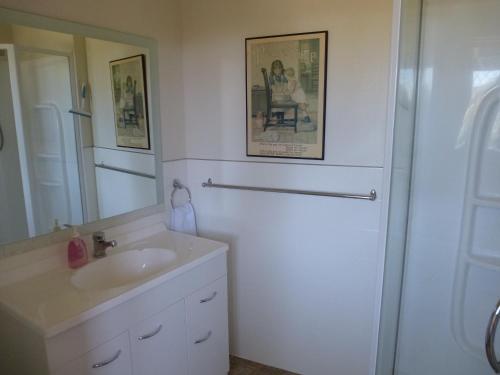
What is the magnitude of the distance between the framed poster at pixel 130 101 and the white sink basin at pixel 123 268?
0.57 meters

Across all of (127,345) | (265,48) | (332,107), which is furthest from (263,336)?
(265,48)

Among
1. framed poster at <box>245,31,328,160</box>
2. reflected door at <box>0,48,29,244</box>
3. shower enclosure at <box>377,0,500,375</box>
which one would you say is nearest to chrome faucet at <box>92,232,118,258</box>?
reflected door at <box>0,48,29,244</box>

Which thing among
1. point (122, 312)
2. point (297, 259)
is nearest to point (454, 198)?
point (297, 259)

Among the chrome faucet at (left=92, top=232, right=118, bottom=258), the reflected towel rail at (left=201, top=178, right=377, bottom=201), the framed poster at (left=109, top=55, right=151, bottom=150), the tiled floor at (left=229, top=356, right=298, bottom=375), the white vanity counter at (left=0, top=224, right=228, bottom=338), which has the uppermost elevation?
the framed poster at (left=109, top=55, right=151, bottom=150)

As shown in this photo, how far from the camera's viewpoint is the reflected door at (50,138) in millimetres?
1490

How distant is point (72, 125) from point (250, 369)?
1716 mm

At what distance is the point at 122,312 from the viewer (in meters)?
1.39

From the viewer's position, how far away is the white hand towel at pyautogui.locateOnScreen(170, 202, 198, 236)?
2211mm

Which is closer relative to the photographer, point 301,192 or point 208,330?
point 208,330

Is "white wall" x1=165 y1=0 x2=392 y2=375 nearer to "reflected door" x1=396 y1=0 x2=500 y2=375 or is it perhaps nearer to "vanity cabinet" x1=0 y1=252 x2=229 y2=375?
"reflected door" x1=396 y1=0 x2=500 y2=375

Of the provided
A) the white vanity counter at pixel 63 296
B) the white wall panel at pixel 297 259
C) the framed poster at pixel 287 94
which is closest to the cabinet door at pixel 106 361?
the white vanity counter at pixel 63 296

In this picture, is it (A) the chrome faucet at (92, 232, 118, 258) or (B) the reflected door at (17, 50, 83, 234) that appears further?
(A) the chrome faucet at (92, 232, 118, 258)

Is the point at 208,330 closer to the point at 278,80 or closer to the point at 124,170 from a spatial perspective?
the point at 124,170

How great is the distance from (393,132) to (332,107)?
0.61 metres
